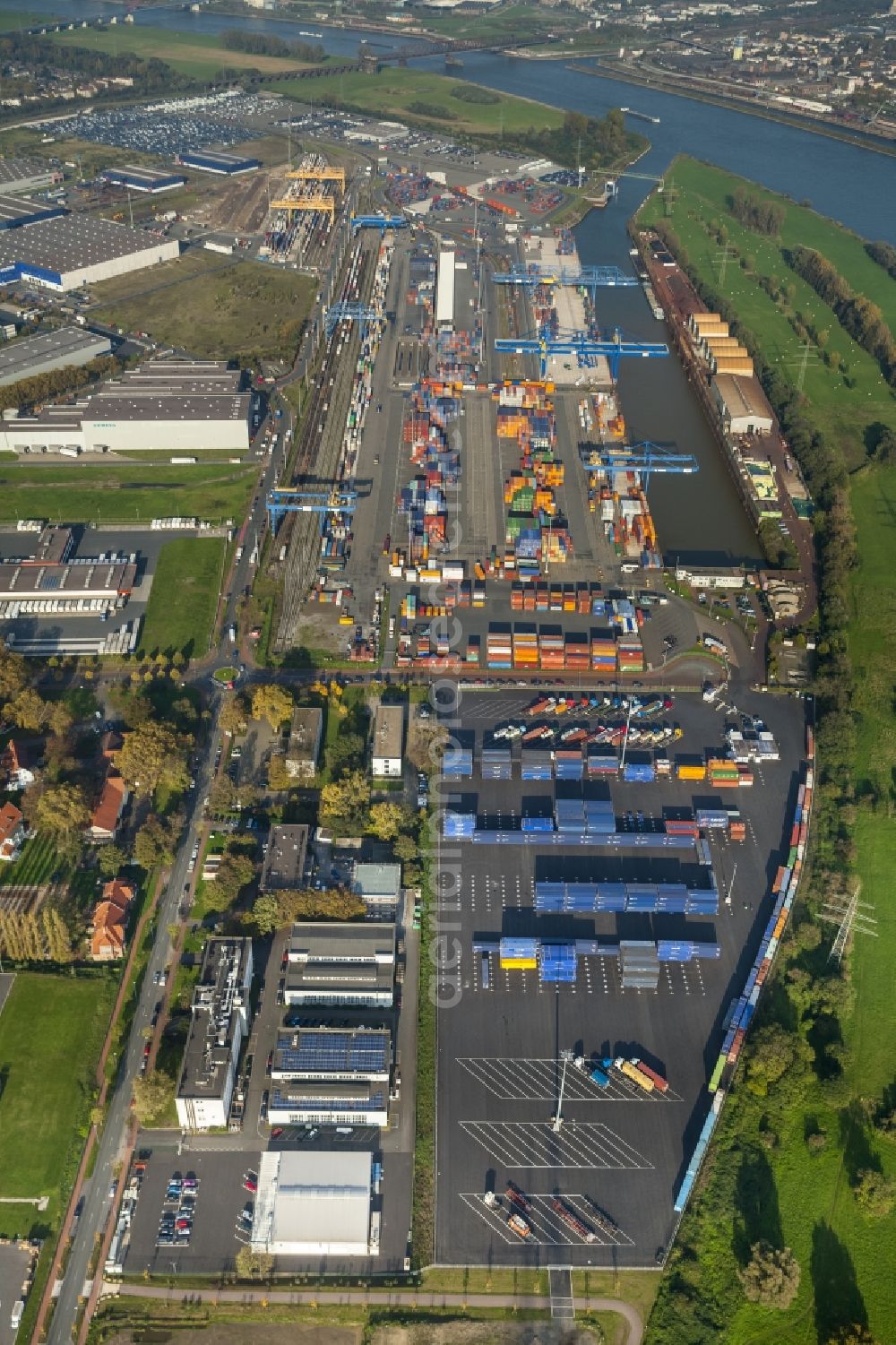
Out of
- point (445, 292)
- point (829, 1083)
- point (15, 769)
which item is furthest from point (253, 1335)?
point (445, 292)

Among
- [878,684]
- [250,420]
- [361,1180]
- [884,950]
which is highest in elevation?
[250,420]

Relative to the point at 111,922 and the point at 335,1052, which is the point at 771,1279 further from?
the point at 111,922

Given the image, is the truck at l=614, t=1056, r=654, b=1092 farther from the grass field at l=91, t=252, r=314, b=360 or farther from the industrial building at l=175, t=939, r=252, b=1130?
the grass field at l=91, t=252, r=314, b=360

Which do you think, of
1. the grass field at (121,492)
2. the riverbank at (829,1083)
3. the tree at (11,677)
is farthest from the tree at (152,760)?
the riverbank at (829,1083)

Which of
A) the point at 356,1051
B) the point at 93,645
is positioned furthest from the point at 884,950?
the point at 93,645

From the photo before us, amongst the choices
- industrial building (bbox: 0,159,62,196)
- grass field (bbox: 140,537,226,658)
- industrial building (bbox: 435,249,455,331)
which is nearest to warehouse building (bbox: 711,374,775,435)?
industrial building (bbox: 435,249,455,331)

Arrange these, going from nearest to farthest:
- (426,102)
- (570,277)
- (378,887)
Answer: (378,887) < (570,277) < (426,102)

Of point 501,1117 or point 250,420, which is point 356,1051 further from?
point 250,420

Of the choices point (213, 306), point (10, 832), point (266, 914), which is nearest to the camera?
point (266, 914)
